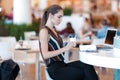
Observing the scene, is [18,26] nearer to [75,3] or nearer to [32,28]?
[32,28]

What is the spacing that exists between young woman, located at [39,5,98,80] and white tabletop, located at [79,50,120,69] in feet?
0.67

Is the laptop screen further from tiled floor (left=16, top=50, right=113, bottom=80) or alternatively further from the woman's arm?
tiled floor (left=16, top=50, right=113, bottom=80)

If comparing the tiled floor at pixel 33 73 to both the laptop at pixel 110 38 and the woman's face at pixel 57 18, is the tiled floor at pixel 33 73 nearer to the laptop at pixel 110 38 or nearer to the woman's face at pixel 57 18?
the laptop at pixel 110 38

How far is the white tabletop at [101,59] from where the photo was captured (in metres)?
3.93

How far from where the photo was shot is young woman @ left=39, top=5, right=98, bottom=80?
14.2ft

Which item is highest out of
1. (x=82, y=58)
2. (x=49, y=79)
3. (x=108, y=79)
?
(x=82, y=58)

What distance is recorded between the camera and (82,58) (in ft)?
13.9

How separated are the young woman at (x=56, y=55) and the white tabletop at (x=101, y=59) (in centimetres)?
20

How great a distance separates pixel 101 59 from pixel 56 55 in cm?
63

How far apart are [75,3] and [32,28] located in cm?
1042

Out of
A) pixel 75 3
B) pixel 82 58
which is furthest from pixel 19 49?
pixel 75 3

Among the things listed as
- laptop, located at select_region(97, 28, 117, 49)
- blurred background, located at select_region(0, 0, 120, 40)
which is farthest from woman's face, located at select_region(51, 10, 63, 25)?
blurred background, located at select_region(0, 0, 120, 40)

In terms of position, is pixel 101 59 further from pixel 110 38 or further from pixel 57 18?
pixel 110 38

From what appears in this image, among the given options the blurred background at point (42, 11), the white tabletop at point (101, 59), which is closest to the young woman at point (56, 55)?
the white tabletop at point (101, 59)
